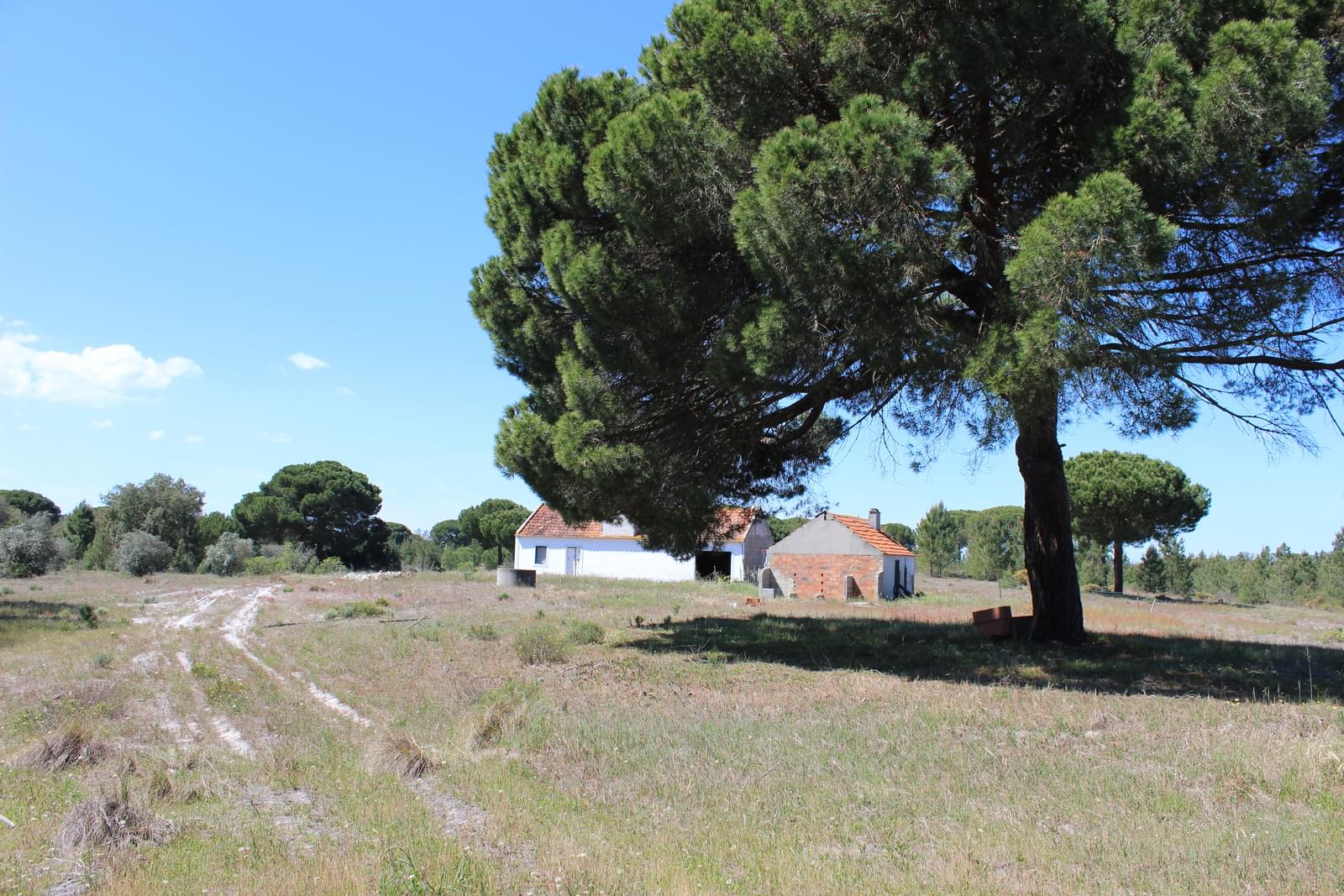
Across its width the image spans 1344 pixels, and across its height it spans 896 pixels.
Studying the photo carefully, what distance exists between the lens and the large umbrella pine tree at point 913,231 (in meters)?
9.03

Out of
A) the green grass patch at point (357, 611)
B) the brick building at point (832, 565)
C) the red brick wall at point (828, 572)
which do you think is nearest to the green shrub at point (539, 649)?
the green grass patch at point (357, 611)

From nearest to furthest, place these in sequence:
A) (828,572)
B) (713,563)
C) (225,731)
A: (225,731)
(828,572)
(713,563)

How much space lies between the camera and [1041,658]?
40.2ft

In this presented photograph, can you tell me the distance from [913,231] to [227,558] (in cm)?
4979

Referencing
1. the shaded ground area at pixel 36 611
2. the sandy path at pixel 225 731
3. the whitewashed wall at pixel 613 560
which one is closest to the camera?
the sandy path at pixel 225 731

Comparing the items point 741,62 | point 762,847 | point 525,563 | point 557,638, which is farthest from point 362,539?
point 762,847

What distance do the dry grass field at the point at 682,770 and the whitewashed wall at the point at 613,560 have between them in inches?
1140

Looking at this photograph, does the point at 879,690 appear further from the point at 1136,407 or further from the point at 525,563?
the point at 525,563

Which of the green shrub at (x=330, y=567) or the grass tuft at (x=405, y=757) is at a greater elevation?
the grass tuft at (x=405, y=757)

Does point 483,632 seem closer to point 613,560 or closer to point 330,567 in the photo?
point 613,560

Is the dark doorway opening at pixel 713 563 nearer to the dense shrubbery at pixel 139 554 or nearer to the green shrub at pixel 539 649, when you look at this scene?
the green shrub at pixel 539 649

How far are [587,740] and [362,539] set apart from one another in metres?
65.8

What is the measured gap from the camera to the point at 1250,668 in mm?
11641

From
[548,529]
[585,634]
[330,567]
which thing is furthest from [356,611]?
[330,567]
